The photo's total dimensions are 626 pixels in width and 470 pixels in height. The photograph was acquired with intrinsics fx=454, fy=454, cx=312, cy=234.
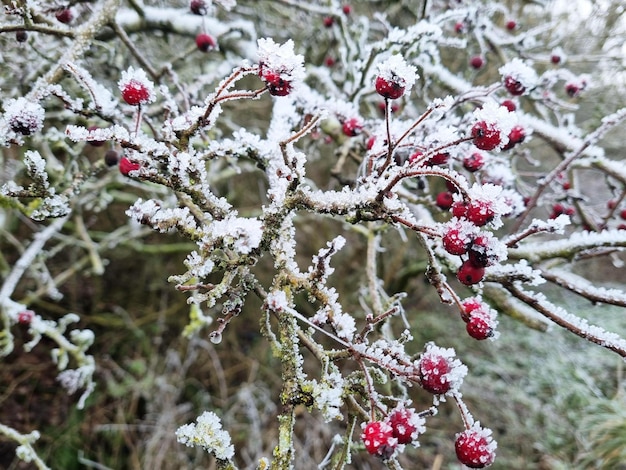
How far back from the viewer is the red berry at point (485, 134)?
66 cm

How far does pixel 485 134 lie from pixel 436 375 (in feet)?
1.16

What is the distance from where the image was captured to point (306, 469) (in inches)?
119

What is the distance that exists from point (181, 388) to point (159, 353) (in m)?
0.61

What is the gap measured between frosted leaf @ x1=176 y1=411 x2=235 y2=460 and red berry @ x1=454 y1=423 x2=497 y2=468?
0.35 metres

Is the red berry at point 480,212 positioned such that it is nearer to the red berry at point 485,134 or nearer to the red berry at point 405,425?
the red berry at point 485,134

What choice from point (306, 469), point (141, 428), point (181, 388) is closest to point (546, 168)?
point (306, 469)

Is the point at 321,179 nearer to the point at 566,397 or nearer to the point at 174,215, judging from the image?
the point at 566,397

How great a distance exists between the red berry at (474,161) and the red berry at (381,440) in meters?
0.53

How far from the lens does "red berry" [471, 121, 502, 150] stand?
66cm

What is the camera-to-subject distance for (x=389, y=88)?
0.69 metres

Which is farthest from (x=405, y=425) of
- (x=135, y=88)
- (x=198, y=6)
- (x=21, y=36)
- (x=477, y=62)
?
(x=477, y=62)

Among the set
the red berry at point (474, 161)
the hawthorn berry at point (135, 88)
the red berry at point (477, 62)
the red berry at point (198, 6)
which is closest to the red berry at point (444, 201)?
the red berry at point (474, 161)

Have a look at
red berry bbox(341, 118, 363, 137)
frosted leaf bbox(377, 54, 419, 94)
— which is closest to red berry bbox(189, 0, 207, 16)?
red berry bbox(341, 118, 363, 137)

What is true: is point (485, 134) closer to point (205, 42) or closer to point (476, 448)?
point (476, 448)
